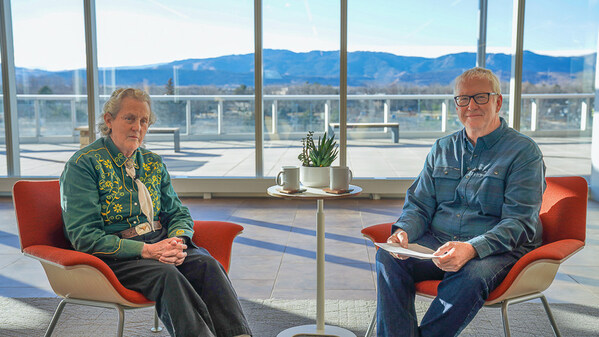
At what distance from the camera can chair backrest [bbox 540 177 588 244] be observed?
2305 millimetres

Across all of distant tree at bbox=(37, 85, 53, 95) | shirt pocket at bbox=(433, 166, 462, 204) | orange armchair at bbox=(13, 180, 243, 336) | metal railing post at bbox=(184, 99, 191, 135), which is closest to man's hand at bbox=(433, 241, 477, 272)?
shirt pocket at bbox=(433, 166, 462, 204)

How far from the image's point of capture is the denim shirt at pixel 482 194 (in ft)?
7.16

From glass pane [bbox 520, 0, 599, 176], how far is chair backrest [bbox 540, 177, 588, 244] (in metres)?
3.95

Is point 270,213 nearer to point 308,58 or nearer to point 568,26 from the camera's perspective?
point 308,58

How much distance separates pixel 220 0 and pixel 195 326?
4757 mm

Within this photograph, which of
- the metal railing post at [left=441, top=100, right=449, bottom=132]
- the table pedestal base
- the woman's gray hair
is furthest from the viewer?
the metal railing post at [left=441, top=100, right=449, bottom=132]

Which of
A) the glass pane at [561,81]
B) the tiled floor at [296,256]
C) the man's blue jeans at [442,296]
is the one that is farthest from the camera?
the glass pane at [561,81]

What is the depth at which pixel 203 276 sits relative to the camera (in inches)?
87.7

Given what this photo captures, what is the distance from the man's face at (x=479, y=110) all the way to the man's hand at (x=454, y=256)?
0.53m

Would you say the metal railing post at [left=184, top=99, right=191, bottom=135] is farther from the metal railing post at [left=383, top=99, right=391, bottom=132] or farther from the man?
the man

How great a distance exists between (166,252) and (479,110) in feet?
4.53

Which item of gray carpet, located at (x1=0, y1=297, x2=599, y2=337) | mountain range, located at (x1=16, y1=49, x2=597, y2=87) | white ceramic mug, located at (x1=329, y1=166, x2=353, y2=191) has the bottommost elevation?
gray carpet, located at (x1=0, y1=297, x2=599, y2=337)

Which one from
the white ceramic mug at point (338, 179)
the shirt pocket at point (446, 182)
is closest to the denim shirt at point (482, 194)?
the shirt pocket at point (446, 182)

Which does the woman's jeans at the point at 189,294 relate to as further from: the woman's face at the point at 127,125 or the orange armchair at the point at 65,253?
the woman's face at the point at 127,125
